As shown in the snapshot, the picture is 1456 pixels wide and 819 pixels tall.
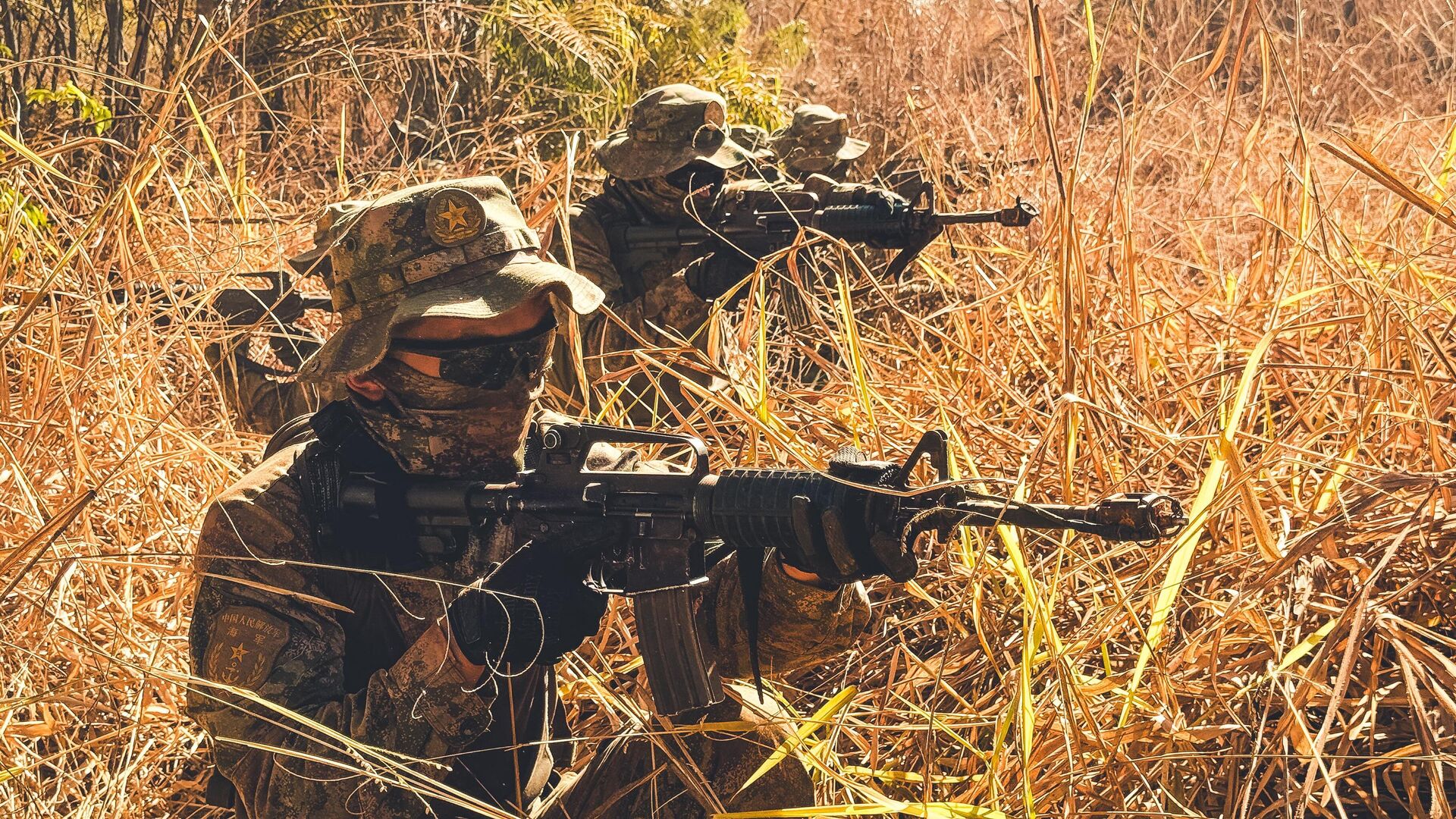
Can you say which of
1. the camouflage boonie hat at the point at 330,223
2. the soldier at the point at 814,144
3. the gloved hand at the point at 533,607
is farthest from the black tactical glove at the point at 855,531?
the soldier at the point at 814,144

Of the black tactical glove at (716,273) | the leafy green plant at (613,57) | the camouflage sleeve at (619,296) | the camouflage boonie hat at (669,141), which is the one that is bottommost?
the leafy green plant at (613,57)

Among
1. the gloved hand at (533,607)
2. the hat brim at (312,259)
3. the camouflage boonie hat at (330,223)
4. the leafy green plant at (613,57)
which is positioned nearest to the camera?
the gloved hand at (533,607)

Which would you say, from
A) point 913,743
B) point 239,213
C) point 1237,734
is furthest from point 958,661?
point 239,213

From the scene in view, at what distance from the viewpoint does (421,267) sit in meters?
2.33

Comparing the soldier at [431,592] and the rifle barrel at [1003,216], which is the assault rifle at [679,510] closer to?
the soldier at [431,592]

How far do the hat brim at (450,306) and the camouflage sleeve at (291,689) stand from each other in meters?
0.27

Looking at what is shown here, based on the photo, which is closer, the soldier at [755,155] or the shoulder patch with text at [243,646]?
the shoulder patch with text at [243,646]

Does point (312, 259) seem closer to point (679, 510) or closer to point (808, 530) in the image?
point (679, 510)

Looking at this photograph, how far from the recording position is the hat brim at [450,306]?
2238mm

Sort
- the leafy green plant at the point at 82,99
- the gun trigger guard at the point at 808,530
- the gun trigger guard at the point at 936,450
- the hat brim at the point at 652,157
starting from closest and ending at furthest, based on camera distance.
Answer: the gun trigger guard at the point at 936,450 < the gun trigger guard at the point at 808,530 < the leafy green plant at the point at 82,99 < the hat brim at the point at 652,157

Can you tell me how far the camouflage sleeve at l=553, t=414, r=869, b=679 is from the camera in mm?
2291

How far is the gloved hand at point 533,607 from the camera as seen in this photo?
2.12m

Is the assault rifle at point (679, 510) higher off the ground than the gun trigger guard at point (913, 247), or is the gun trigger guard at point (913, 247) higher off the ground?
the assault rifle at point (679, 510)

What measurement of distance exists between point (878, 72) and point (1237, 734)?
8122mm
